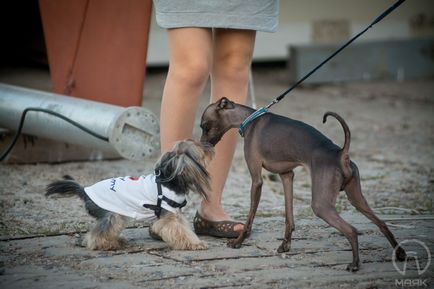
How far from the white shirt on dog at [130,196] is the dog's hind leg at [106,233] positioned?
0.16 ft

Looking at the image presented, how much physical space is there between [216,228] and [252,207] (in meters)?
0.38

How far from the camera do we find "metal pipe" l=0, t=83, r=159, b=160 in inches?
199

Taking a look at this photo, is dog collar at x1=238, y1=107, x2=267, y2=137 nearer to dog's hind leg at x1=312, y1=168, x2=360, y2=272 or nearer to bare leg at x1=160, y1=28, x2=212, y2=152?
bare leg at x1=160, y1=28, x2=212, y2=152

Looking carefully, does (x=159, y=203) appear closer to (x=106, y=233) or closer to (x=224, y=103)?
(x=106, y=233)

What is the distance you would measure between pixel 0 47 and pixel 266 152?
24.8ft

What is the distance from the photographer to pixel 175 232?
371cm

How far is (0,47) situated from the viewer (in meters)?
10.4

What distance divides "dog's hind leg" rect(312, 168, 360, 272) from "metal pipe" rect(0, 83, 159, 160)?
201 centimetres

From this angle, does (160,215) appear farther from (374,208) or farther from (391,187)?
(391,187)

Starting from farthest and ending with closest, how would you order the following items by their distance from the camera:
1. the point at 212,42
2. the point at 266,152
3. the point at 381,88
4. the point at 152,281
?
1. the point at 381,88
2. the point at 212,42
3. the point at 266,152
4. the point at 152,281

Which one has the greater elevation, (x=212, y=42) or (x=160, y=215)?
(x=212, y=42)

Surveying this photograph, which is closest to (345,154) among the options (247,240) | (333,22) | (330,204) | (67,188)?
(330,204)

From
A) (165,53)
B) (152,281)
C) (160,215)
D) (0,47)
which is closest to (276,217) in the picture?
(160,215)

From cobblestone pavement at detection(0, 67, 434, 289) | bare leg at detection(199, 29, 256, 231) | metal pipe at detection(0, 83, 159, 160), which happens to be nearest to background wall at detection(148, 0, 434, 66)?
cobblestone pavement at detection(0, 67, 434, 289)
